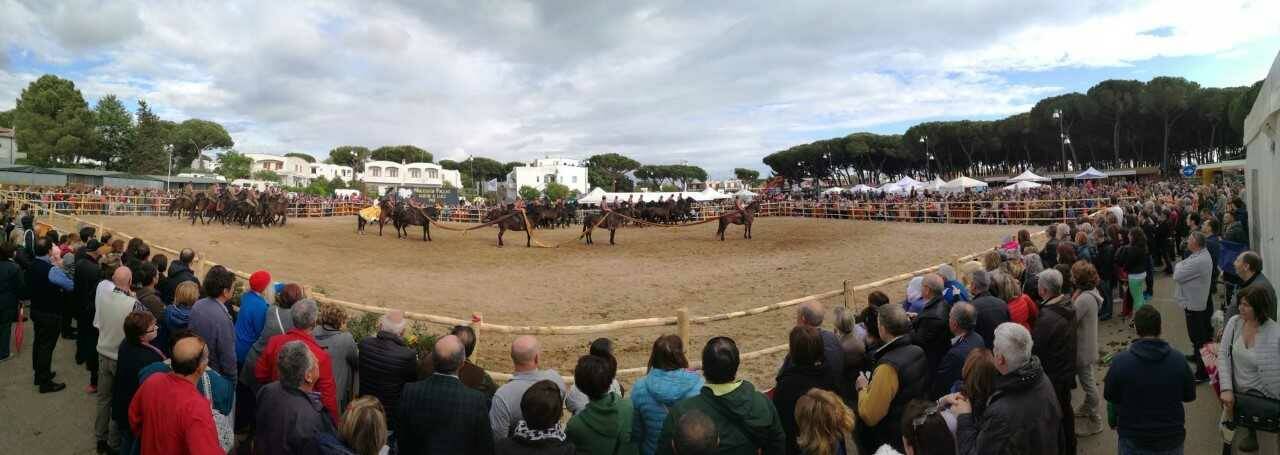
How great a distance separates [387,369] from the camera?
13.3ft

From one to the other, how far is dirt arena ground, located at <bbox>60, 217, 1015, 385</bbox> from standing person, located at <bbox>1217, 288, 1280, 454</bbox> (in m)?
3.76

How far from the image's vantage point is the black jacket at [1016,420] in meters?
2.82

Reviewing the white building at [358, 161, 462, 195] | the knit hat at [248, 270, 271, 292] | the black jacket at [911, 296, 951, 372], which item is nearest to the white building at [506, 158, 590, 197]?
the white building at [358, 161, 462, 195]

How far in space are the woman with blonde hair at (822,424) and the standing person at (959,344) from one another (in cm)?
152

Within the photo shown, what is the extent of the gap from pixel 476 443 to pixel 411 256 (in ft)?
55.0

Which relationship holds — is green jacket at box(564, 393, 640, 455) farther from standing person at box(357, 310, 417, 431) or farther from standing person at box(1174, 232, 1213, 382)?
standing person at box(1174, 232, 1213, 382)

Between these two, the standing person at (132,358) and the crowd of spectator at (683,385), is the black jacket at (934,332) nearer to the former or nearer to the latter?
the crowd of spectator at (683,385)

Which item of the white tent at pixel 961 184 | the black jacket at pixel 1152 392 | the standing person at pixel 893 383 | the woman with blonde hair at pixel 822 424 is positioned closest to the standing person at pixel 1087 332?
the black jacket at pixel 1152 392

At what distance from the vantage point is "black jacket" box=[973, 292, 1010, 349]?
4.52 metres

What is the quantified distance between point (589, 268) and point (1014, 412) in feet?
44.6

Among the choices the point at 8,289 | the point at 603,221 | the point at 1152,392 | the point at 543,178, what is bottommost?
the point at 1152,392

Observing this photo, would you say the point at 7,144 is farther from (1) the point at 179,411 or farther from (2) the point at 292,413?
(2) the point at 292,413

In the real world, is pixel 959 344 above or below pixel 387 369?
above

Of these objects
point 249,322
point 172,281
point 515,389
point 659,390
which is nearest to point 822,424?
point 659,390
